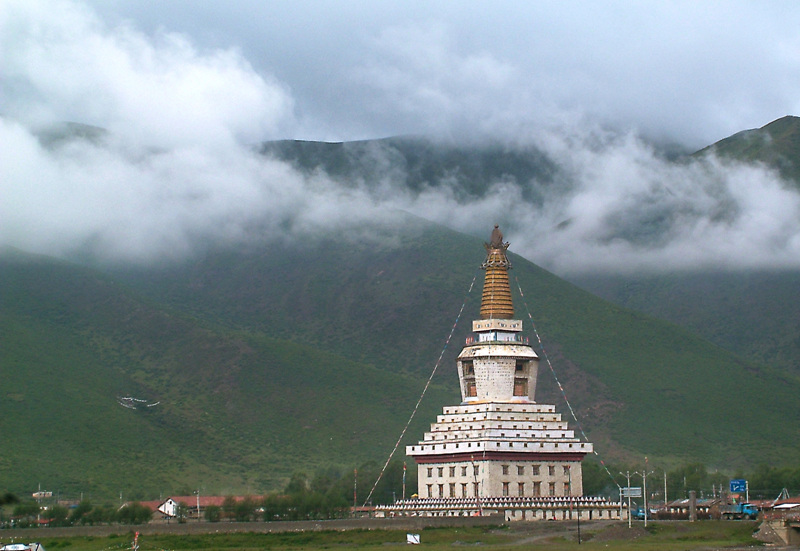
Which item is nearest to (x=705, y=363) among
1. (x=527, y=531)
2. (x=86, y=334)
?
(x=86, y=334)

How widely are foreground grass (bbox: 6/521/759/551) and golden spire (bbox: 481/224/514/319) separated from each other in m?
17.4

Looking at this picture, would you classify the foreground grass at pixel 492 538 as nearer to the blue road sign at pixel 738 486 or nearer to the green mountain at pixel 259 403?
the blue road sign at pixel 738 486

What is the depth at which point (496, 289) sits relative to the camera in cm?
10356

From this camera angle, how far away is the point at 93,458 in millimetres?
145375

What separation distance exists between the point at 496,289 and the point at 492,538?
21.8m

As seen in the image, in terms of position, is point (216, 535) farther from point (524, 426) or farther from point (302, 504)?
point (524, 426)

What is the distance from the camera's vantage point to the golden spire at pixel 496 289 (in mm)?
102875

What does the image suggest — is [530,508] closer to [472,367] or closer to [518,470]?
[518,470]

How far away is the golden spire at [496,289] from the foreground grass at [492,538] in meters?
17.4

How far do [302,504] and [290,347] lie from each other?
315 feet

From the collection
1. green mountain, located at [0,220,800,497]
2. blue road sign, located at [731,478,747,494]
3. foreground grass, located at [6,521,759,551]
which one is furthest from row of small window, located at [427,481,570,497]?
green mountain, located at [0,220,800,497]

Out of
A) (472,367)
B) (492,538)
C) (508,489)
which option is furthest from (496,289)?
(492,538)

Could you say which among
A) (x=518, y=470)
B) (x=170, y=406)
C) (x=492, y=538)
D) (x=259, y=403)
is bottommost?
(x=492, y=538)

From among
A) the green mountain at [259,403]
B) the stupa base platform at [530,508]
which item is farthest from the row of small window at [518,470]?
the green mountain at [259,403]
